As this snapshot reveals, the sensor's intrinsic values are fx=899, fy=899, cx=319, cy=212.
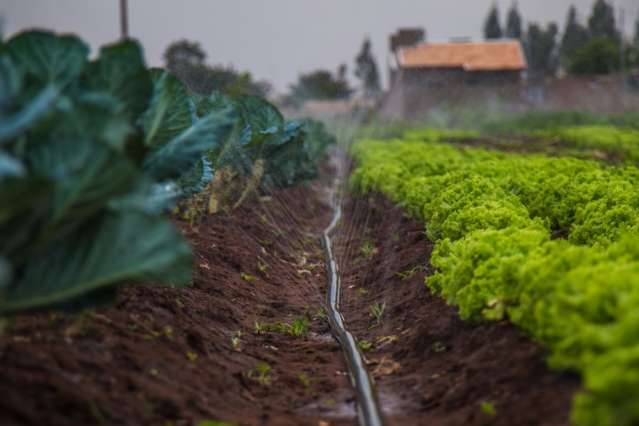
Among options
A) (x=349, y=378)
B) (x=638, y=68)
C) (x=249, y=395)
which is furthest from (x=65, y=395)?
(x=638, y=68)

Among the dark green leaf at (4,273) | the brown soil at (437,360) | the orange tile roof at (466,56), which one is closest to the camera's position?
the dark green leaf at (4,273)

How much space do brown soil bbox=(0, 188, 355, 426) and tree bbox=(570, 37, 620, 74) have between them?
63618mm

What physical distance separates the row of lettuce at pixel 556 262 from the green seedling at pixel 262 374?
4.52ft

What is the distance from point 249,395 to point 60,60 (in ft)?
7.77

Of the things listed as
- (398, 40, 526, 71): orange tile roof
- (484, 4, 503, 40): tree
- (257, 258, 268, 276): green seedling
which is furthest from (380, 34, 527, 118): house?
(257, 258, 268, 276): green seedling

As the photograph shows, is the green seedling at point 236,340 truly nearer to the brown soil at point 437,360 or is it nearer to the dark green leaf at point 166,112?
the brown soil at point 437,360

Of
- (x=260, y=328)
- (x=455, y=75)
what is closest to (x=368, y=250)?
(x=260, y=328)

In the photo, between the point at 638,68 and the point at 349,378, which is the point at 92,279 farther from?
the point at 638,68

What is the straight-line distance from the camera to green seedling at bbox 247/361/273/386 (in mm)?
6117

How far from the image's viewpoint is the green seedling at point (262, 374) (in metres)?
6.12

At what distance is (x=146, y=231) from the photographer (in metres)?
4.16

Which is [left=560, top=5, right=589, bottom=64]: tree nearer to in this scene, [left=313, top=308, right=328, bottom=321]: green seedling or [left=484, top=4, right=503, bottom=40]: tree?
[left=484, top=4, right=503, bottom=40]: tree

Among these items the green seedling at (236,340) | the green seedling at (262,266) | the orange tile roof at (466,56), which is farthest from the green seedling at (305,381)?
the orange tile roof at (466,56)

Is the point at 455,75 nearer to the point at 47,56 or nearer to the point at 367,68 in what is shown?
the point at 367,68
